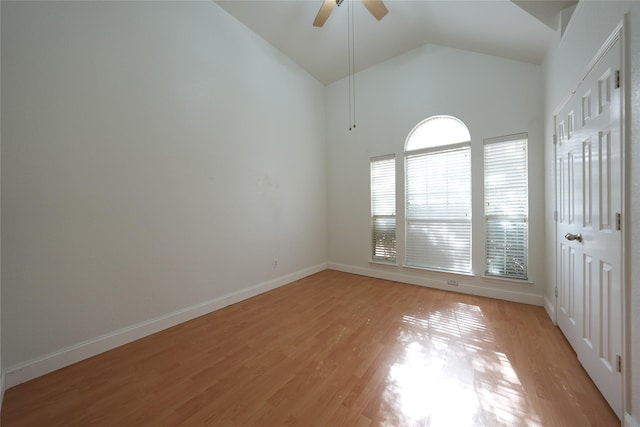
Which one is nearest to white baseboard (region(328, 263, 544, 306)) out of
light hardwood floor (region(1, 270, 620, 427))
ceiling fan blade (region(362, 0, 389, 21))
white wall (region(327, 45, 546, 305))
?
white wall (region(327, 45, 546, 305))

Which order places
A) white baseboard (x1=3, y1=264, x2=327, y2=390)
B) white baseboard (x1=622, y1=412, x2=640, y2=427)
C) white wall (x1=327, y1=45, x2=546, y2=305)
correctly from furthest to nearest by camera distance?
white wall (x1=327, y1=45, x2=546, y2=305)
white baseboard (x1=3, y1=264, x2=327, y2=390)
white baseboard (x1=622, y1=412, x2=640, y2=427)

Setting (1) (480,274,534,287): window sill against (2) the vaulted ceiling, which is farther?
(1) (480,274,534,287): window sill

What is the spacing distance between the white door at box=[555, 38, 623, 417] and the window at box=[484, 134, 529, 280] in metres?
0.94

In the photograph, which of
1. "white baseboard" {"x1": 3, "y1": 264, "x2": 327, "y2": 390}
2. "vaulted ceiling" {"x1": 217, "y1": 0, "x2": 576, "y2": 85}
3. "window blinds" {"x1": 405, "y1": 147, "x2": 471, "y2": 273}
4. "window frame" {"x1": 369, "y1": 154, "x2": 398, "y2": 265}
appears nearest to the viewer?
"white baseboard" {"x1": 3, "y1": 264, "x2": 327, "y2": 390}

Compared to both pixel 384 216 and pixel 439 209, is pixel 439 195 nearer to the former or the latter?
pixel 439 209

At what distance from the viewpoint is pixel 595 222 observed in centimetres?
157

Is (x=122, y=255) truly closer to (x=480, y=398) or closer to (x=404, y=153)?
(x=480, y=398)

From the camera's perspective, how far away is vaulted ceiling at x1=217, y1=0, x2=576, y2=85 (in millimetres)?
2383

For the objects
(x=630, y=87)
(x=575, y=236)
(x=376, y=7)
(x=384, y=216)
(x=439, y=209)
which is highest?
(x=376, y=7)

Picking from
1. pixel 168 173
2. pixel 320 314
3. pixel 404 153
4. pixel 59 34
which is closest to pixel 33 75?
pixel 59 34

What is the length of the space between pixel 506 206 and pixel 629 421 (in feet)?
8.07

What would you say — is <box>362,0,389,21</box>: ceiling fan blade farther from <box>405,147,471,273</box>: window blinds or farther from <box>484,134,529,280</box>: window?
<box>484,134,529,280</box>: window

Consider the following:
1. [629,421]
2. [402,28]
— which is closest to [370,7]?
[402,28]

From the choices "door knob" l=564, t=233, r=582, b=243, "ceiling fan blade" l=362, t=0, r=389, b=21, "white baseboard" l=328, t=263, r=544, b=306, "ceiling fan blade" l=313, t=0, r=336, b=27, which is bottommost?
"white baseboard" l=328, t=263, r=544, b=306
